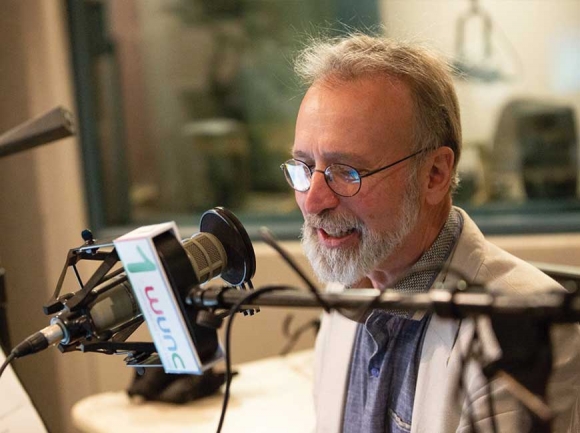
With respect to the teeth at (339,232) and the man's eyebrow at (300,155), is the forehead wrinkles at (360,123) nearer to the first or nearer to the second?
the man's eyebrow at (300,155)

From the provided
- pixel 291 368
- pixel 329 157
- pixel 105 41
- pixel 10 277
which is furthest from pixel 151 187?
pixel 329 157

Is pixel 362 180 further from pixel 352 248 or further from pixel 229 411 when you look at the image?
pixel 229 411

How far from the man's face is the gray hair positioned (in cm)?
2

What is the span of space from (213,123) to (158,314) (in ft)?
8.50

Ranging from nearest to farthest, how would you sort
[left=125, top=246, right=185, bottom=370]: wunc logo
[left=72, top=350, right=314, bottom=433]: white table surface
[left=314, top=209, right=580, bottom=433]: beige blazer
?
[left=125, top=246, right=185, bottom=370]: wunc logo < [left=314, top=209, right=580, bottom=433]: beige blazer < [left=72, top=350, right=314, bottom=433]: white table surface

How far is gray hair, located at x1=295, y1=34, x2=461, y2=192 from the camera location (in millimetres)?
1334

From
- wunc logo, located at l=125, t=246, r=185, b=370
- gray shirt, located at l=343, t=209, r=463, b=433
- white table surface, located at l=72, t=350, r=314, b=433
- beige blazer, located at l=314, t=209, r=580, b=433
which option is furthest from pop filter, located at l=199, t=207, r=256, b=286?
white table surface, located at l=72, t=350, r=314, b=433

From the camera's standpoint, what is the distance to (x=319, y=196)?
129 cm

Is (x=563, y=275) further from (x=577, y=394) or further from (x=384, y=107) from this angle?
(x=384, y=107)

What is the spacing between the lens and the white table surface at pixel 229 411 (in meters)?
1.65

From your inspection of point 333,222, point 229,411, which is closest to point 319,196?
point 333,222

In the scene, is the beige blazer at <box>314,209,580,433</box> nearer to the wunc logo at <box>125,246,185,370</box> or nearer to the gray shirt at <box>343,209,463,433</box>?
the gray shirt at <box>343,209,463,433</box>

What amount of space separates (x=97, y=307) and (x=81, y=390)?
1.87m

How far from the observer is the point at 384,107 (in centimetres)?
131
